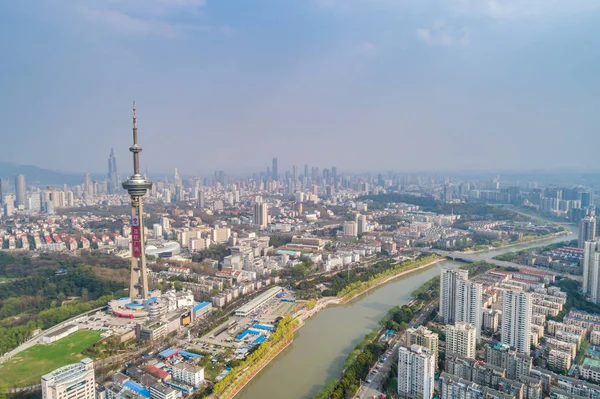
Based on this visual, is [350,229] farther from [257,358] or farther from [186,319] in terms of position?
[257,358]

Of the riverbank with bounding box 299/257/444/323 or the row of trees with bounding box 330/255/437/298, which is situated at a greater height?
the row of trees with bounding box 330/255/437/298

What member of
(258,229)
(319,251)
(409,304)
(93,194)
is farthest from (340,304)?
(93,194)

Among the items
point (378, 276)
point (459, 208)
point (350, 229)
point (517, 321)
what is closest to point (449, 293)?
point (517, 321)

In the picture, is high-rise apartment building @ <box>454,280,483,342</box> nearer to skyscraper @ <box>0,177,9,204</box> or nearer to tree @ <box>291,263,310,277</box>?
tree @ <box>291,263,310,277</box>

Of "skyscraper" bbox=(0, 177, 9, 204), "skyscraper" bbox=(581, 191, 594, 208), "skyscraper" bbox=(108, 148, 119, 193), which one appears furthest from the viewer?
"skyscraper" bbox=(108, 148, 119, 193)

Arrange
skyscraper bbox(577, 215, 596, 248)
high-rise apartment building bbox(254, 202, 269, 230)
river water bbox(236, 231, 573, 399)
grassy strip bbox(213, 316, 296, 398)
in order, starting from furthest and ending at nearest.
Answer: high-rise apartment building bbox(254, 202, 269, 230)
skyscraper bbox(577, 215, 596, 248)
river water bbox(236, 231, 573, 399)
grassy strip bbox(213, 316, 296, 398)

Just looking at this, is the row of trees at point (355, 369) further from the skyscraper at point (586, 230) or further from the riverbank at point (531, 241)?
the skyscraper at point (586, 230)

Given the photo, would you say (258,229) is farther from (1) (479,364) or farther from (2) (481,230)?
(1) (479,364)

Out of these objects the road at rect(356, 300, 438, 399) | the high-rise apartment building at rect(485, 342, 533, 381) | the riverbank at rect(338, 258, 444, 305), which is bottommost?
the riverbank at rect(338, 258, 444, 305)

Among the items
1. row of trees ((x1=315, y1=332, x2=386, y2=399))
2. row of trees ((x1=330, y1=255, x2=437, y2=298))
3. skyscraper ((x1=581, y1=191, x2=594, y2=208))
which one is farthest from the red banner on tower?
skyscraper ((x1=581, y1=191, x2=594, y2=208))
